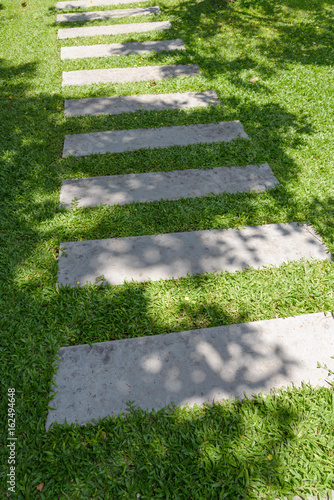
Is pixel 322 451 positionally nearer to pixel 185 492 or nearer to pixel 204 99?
pixel 185 492

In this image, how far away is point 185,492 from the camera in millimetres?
2150

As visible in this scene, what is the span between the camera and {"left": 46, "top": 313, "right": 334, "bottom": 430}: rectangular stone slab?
255cm

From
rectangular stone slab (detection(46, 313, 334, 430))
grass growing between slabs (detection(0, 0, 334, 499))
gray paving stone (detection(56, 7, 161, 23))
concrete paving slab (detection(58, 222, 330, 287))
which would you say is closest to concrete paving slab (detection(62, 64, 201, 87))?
grass growing between slabs (detection(0, 0, 334, 499))

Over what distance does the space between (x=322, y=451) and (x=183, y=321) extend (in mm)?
1368

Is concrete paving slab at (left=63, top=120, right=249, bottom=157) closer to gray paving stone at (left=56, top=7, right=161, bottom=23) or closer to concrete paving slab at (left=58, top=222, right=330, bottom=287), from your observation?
concrete paving slab at (left=58, top=222, right=330, bottom=287)

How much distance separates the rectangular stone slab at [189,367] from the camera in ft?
8.36

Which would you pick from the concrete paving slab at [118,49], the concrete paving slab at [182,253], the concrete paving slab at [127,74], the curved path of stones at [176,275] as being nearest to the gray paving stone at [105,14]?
the concrete paving slab at [118,49]

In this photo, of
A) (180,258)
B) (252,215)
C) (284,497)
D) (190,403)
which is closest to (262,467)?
(284,497)

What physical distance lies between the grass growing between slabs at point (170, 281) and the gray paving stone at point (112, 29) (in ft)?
1.76

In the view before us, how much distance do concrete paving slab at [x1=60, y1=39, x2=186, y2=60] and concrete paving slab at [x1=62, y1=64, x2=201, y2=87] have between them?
0.76m

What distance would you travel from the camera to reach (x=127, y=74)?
6.44 m

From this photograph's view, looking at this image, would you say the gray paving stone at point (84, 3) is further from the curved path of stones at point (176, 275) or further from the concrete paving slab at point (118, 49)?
the curved path of stones at point (176, 275)

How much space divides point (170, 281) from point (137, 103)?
3.68 m

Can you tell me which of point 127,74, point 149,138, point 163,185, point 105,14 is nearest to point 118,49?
point 127,74
